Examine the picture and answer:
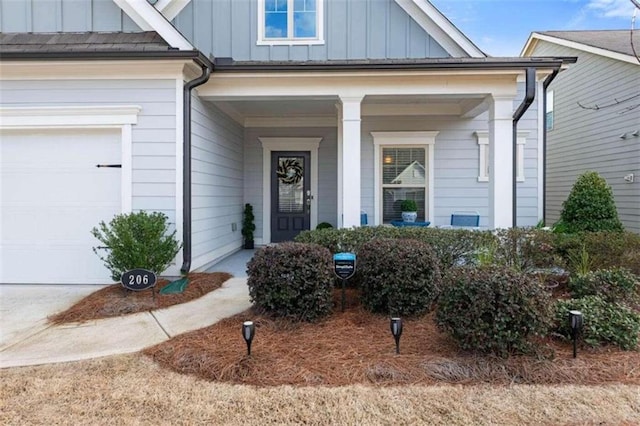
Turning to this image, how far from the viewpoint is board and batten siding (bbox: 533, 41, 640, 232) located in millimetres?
9164

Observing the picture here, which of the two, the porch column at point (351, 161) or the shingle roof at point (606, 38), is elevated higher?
the shingle roof at point (606, 38)

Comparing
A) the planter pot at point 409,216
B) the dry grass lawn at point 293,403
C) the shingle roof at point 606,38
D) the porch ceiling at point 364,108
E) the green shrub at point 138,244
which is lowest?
the dry grass lawn at point 293,403

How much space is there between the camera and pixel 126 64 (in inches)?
221

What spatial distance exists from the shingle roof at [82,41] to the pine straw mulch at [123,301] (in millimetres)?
3262

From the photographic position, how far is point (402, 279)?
4.08 metres

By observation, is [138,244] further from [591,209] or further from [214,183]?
[591,209]

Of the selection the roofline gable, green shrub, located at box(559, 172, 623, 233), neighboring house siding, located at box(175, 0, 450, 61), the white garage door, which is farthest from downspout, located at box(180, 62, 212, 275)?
the roofline gable

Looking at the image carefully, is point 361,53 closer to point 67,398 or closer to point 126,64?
point 126,64

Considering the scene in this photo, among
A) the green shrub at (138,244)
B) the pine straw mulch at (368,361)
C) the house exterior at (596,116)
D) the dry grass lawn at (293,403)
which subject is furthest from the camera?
the house exterior at (596,116)

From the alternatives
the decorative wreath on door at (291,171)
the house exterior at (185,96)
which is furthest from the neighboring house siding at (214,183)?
the decorative wreath on door at (291,171)

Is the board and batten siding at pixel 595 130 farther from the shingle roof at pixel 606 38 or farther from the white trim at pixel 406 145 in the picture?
the white trim at pixel 406 145

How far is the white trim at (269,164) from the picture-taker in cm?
933

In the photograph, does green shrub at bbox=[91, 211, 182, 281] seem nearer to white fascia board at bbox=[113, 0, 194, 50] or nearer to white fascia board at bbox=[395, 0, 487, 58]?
white fascia board at bbox=[113, 0, 194, 50]

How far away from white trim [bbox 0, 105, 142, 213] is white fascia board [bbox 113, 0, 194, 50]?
114cm
